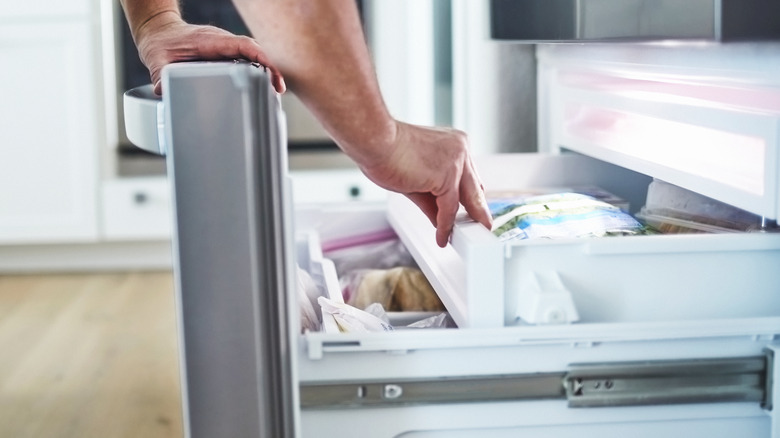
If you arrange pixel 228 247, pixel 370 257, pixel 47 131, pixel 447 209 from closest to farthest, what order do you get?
1. pixel 228 247
2. pixel 447 209
3. pixel 370 257
4. pixel 47 131

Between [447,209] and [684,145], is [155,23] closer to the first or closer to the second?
[447,209]

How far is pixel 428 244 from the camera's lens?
1.05 metres

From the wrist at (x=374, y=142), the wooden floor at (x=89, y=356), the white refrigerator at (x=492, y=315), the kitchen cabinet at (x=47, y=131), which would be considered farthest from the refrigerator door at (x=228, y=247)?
the kitchen cabinet at (x=47, y=131)

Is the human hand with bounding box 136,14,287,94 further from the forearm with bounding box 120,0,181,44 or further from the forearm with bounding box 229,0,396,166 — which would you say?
the forearm with bounding box 229,0,396,166

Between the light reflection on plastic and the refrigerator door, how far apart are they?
38 centimetres

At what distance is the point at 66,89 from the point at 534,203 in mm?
1819

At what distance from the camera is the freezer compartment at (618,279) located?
0.75 metres

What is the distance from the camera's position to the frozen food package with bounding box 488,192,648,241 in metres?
0.95

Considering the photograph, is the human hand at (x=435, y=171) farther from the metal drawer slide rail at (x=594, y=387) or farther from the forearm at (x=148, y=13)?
the forearm at (x=148, y=13)

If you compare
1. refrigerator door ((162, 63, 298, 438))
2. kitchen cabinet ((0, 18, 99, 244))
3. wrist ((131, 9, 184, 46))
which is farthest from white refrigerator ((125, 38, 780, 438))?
kitchen cabinet ((0, 18, 99, 244))

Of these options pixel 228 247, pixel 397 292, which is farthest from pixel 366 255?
pixel 228 247

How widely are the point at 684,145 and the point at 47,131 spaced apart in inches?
77.9

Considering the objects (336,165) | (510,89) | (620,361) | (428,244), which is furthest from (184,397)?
(336,165)

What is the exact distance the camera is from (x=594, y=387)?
0.74m
